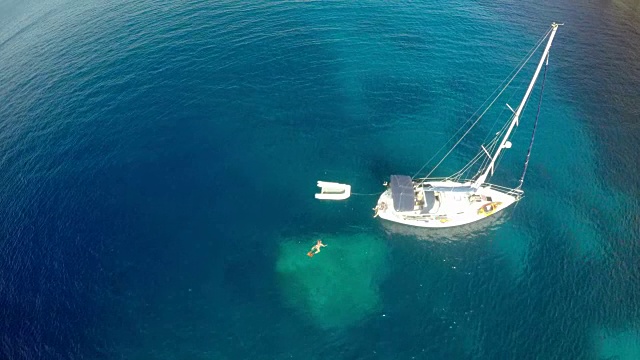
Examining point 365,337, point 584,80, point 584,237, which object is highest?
point 584,80

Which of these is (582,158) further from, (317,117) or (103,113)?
(103,113)

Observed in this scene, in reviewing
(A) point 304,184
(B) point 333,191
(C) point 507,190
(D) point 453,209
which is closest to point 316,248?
(B) point 333,191

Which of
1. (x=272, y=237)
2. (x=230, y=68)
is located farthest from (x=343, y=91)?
(x=272, y=237)

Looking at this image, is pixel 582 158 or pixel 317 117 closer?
pixel 582 158

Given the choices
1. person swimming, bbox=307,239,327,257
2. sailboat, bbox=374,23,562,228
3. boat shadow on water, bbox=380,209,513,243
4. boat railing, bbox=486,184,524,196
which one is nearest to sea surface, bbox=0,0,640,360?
boat shadow on water, bbox=380,209,513,243

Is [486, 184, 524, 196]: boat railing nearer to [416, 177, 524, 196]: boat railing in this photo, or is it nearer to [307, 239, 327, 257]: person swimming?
[416, 177, 524, 196]: boat railing

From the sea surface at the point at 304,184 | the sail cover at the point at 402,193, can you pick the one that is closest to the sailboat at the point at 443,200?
the sail cover at the point at 402,193

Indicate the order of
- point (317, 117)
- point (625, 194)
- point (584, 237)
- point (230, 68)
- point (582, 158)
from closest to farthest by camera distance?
point (584, 237), point (625, 194), point (582, 158), point (317, 117), point (230, 68)
